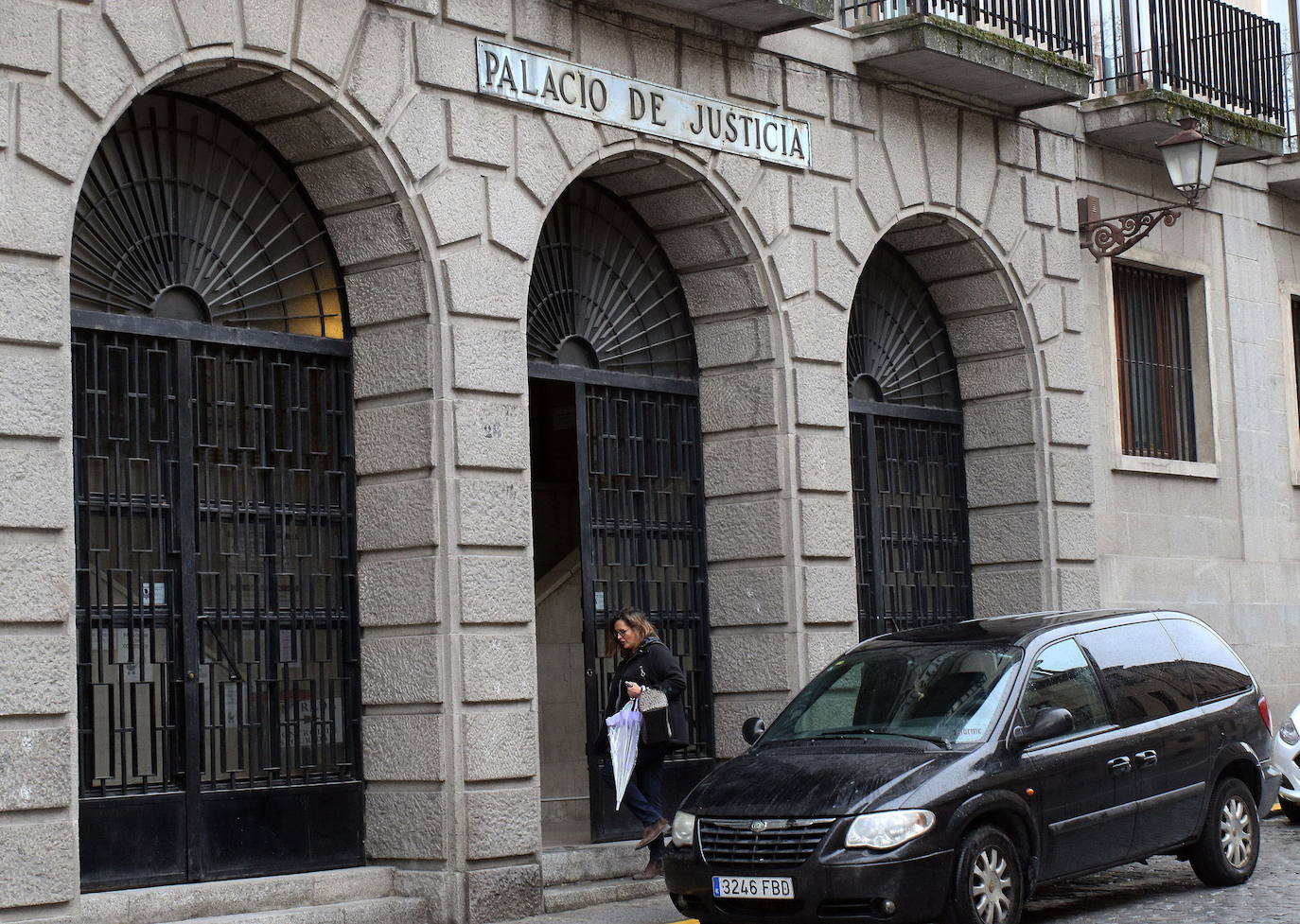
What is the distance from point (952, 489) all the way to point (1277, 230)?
524 cm

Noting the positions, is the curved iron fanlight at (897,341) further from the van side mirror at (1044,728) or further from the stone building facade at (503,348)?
the van side mirror at (1044,728)

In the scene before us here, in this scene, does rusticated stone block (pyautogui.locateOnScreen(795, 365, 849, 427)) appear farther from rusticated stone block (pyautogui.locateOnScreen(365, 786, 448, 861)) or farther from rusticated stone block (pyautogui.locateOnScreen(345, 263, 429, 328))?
rusticated stone block (pyautogui.locateOnScreen(365, 786, 448, 861))

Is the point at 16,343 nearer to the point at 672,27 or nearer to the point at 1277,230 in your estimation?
the point at 672,27

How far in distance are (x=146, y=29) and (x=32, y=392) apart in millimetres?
2145

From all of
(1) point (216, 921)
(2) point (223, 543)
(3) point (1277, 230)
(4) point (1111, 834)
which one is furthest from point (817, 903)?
(3) point (1277, 230)

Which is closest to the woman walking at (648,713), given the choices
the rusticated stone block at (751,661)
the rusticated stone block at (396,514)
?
the rusticated stone block at (396,514)

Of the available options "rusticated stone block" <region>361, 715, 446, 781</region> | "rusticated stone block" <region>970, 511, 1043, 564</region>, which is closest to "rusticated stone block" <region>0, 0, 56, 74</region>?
"rusticated stone block" <region>361, 715, 446, 781</region>

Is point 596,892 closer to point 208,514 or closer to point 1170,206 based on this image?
point 208,514

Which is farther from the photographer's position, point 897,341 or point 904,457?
point 897,341

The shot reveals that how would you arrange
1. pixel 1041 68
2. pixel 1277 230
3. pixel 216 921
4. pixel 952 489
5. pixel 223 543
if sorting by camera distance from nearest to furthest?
pixel 216 921
pixel 223 543
pixel 1041 68
pixel 952 489
pixel 1277 230

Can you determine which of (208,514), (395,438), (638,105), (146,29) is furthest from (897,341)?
(146,29)

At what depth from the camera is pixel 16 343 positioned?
373 inches

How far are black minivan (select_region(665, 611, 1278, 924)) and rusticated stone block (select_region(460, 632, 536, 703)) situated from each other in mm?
1481

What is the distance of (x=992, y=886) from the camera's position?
9336mm
